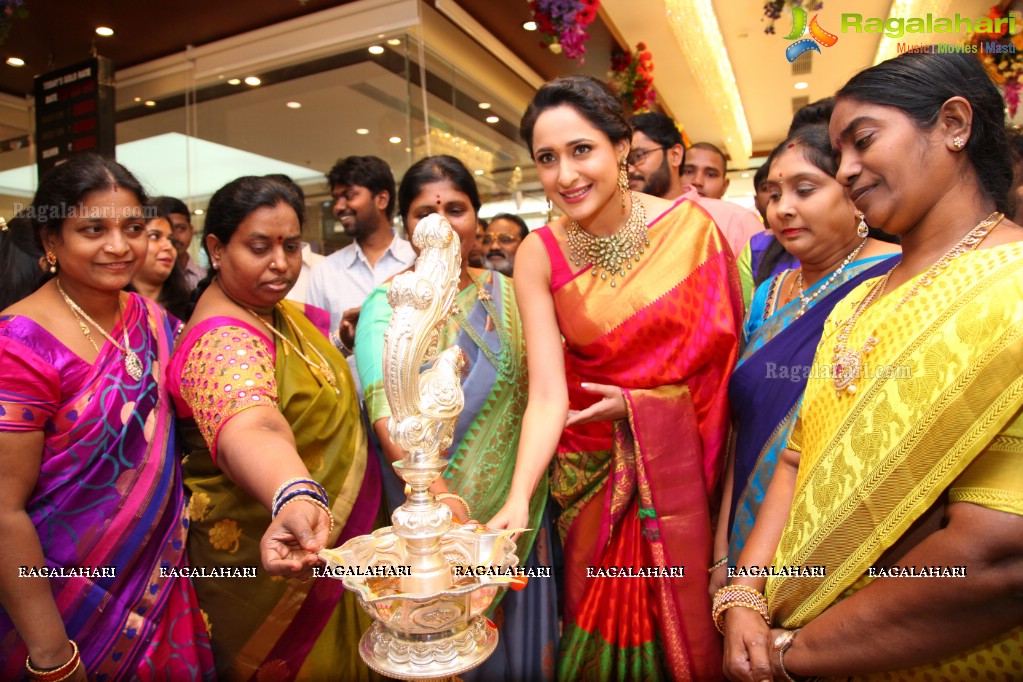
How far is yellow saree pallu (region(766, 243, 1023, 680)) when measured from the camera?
2.99 ft

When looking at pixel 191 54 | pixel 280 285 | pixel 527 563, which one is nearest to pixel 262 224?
pixel 280 285

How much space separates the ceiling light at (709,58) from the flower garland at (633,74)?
343 mm

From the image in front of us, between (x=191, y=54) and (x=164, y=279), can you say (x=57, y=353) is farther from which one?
(x=191, y=54)

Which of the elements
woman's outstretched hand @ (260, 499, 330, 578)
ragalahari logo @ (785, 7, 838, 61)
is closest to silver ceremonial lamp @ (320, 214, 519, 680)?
woman's outstretched hand @ (260, 499, 330, 578)

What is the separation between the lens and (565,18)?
4.50m

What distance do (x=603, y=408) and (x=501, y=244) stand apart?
3200mm

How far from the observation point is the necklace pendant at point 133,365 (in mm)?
1608

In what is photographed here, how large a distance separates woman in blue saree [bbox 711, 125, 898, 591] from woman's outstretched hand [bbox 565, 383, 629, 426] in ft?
1.08

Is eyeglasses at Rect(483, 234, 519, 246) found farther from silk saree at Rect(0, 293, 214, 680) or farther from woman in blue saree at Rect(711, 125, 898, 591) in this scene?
silk saree at Rect(0, 293, 214, 680)

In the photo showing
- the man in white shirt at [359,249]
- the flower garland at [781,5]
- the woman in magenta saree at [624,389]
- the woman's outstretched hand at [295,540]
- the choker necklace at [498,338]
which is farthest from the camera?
the flower garland at [781,5]

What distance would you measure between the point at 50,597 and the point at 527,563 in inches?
46.3

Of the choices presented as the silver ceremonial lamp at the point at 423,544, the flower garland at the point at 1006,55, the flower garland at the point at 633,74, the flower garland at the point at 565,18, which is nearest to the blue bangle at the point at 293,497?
the silver ceremonial lamp at the point at 423,544

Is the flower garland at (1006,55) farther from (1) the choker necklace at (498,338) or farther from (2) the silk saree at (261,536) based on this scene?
(2) the silk saree at (261,536)

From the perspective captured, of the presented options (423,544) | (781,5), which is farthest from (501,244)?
(423,544)
